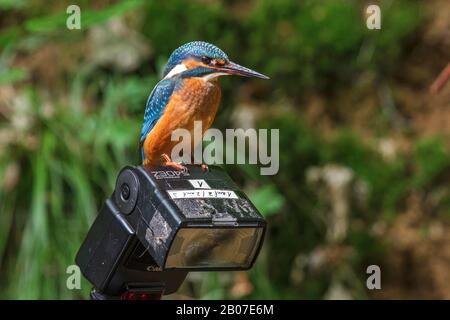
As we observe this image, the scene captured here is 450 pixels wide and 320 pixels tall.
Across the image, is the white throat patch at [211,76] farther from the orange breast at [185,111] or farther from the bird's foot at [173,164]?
the bird's foot at [173,164]

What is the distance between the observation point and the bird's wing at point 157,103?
1.81 metres

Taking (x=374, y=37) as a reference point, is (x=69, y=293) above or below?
below

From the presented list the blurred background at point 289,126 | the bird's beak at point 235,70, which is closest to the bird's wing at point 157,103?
the bird's beak at point 235,70

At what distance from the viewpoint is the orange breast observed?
5.72 feet

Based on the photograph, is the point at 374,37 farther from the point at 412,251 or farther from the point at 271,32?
the point at 412,251

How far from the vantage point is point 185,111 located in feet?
5.78

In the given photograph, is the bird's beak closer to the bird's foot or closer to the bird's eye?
the bird's eye

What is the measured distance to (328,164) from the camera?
14.4ft

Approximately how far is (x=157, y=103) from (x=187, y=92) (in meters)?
0.09

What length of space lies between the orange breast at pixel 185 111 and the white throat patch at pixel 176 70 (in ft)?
0.10

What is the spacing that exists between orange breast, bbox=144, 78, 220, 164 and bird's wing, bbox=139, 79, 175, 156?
0.05ft

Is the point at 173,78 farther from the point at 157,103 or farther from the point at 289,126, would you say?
the point at 289,126
